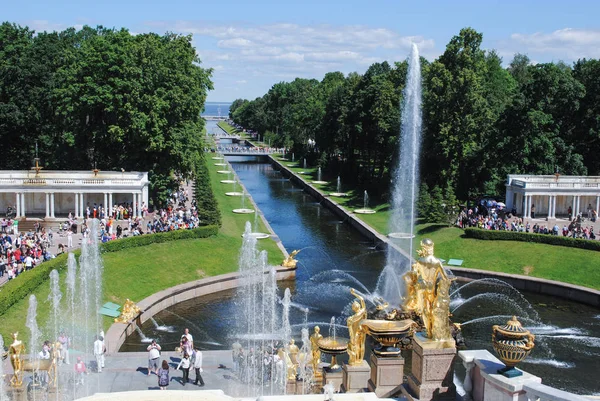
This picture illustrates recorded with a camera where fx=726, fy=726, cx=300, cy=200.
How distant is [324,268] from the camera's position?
48.8m

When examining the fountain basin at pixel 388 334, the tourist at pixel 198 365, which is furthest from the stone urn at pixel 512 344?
the tourist at pixel 198 365

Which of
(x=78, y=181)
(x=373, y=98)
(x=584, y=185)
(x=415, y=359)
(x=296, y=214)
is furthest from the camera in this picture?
(x=373, y=98)

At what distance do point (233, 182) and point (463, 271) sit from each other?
4615 cm

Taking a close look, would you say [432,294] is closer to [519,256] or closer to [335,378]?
[335,378]

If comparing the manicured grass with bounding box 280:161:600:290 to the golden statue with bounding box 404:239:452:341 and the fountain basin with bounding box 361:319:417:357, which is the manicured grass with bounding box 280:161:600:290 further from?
the golden statue with bounding box 404:239:452:341

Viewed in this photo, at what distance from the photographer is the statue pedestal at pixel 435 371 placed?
49.6 ft

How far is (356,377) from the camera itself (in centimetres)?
1838

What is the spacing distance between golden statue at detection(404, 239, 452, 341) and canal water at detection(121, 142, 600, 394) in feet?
49.3

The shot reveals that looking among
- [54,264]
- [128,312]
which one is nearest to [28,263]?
[54,264]

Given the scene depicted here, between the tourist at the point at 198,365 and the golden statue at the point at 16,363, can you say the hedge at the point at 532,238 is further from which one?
the golden statue at the point at 16,363

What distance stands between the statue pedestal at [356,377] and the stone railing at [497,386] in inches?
159

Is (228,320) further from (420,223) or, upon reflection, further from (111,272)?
(420,223)

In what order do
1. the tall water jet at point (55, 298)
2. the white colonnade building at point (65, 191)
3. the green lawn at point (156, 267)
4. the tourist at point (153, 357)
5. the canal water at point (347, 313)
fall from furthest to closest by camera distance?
1. the white colonnade building at point (65, 191)
2. the green lawn at point (156, 267)
3. the tall water jet at point (55, 298)
4. the canal water at point (347, 313)
5. the tourist at point (153, 357)

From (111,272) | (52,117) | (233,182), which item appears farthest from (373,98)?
(111,272)
